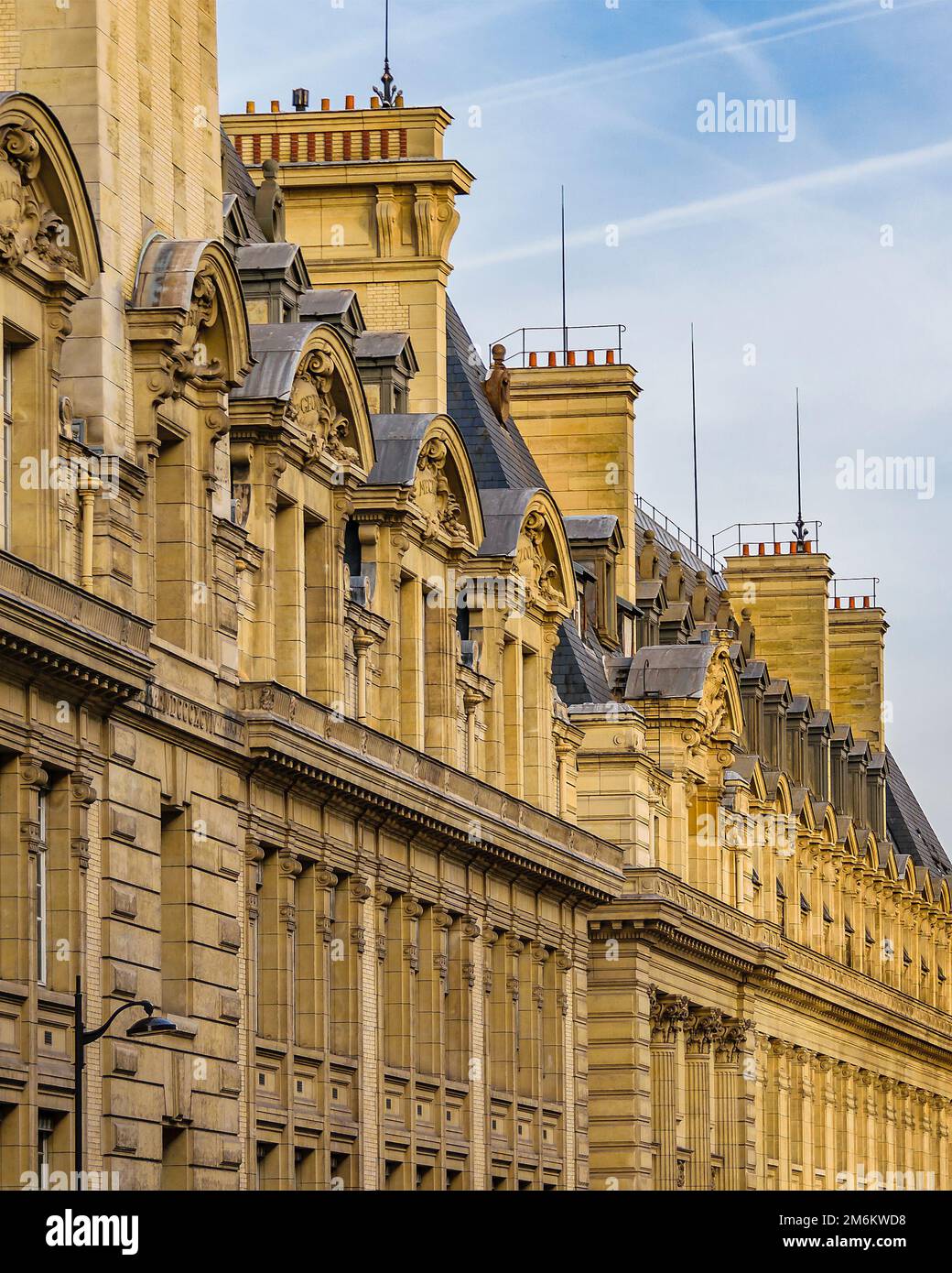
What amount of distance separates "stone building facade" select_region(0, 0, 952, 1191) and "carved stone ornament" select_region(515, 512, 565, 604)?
4.6 inches

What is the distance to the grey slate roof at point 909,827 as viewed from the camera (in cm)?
10862

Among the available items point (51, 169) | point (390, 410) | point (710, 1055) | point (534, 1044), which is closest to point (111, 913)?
point (51, 169)

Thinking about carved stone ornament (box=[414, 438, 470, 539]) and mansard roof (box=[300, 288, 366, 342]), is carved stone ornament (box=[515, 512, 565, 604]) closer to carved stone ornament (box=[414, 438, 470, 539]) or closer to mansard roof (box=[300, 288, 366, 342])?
carved stone ornament (box=[414, 438, 470, 539])

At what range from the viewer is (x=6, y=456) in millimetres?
39000

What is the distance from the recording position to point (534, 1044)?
61.3 metres

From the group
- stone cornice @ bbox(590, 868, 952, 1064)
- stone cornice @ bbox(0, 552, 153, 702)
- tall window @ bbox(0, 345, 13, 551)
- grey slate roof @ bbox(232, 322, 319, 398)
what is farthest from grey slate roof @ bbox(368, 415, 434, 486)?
stone cornice @ bbox(590, 868, 952, 1064)

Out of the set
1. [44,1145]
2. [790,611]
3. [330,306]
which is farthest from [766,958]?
[44,1145]

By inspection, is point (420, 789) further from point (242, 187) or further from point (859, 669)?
point (859, 669)

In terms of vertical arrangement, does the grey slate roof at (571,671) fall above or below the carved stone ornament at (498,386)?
below

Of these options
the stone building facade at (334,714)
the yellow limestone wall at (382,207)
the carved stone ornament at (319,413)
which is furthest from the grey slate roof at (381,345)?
the carved stone ornament at (319,413)

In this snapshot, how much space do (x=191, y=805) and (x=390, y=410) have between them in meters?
14.4

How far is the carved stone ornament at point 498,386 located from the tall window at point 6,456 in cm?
2987

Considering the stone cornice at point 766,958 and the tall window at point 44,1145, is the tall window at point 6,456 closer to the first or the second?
the tall window at point 44,1145

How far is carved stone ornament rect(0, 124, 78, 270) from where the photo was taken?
3856 centimetres
